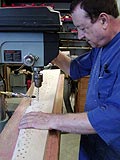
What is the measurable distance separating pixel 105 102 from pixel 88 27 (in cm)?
35

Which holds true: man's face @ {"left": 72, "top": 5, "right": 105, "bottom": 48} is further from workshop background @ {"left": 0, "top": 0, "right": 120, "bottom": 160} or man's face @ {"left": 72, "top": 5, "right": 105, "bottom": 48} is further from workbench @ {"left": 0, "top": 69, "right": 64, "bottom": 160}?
workshop background @ {"left": 0, "top": 0, "right": 120, "bottom": 160}

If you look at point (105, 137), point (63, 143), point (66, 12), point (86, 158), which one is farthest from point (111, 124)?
point (66, 12)

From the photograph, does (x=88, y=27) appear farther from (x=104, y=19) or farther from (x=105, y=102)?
(x=105, y=102)

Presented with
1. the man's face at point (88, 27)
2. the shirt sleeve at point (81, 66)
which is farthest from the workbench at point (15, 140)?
the man's face at point (88, 27)

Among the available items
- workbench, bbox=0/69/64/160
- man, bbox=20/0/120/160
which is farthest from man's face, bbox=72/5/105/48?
workbench, bbox=0/69/64/160

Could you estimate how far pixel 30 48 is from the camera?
0.98m

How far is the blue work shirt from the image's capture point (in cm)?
89

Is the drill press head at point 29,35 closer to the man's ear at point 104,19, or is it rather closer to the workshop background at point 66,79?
the man's ear at point 104,19

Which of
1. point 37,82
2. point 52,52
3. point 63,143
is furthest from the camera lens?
point 63,143

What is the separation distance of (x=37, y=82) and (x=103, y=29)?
16.2 inches

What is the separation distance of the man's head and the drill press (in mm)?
101

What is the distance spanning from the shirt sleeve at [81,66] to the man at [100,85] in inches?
9.8

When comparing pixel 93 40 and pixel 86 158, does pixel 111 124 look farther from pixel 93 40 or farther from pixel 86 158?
pixel 86 158

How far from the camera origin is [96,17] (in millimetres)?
949
